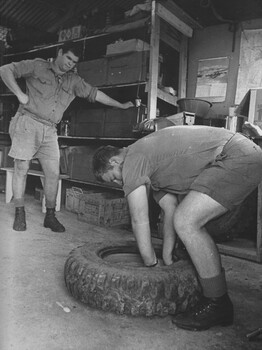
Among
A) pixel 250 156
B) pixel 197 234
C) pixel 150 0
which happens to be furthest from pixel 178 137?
pixel 150 0

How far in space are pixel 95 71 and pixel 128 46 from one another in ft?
2.00

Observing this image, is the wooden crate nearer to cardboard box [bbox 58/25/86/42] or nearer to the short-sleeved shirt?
cardboard box [bbox 58/25/86/42]

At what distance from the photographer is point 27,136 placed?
11.2 feet

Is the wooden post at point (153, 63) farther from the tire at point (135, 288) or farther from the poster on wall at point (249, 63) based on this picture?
the tire at point (135, 288)

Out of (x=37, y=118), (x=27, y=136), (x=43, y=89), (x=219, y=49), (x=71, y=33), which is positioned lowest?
(x=27, y=136)

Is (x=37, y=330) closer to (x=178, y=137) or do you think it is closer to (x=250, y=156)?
(x=178, y=137)

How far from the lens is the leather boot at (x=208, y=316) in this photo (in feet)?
5.63

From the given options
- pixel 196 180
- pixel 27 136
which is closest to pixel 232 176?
pixel 196 180

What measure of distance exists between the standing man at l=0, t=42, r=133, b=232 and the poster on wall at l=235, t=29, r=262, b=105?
6.07ft

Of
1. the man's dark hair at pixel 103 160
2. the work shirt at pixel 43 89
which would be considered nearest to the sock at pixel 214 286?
the man's dark hair at pixel 103 160

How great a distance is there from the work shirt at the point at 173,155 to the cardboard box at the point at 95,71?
2.46m

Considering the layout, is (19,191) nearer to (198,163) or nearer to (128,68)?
(128,68)

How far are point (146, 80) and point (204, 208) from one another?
234 centimetres

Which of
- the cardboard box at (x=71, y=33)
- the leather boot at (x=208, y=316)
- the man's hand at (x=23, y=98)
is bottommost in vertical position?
the leather boot at (x=208, y=316)
